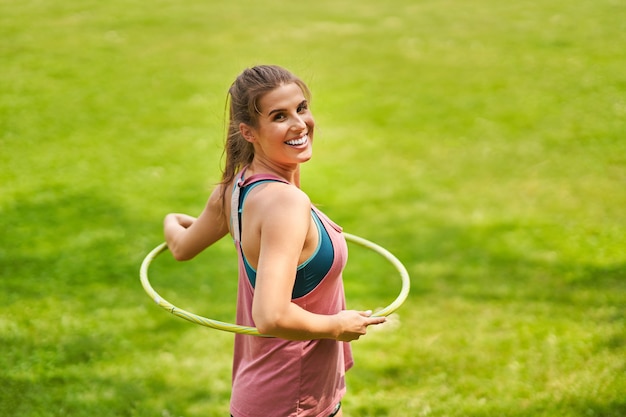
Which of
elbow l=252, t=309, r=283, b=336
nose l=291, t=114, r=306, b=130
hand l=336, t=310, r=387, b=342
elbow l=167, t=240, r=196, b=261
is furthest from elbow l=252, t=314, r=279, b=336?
elbow l=167, t=240, r=196, b=261

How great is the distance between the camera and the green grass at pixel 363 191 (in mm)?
4875

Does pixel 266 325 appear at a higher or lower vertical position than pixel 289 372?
higher

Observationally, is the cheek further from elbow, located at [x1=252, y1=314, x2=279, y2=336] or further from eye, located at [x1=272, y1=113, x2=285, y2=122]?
elbow, located at [x1=252, y1=314, x2=279, y2=336]

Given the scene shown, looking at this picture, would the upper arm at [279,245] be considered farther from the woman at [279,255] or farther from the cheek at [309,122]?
the cheek at [309,122]

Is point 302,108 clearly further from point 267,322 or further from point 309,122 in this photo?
point 267,322

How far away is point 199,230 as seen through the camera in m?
2.88

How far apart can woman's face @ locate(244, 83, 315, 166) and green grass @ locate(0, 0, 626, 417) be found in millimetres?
2416

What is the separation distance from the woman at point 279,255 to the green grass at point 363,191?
193 cm

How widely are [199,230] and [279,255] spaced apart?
2.35ft

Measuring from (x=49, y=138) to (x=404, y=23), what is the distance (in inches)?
285

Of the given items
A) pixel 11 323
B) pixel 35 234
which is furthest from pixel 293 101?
pixel 35 234

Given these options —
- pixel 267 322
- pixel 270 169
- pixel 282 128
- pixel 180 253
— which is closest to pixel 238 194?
pixel 270 169

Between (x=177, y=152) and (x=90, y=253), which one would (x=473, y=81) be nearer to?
(x=177, y=152)

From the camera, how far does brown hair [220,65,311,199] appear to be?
8.29ft
